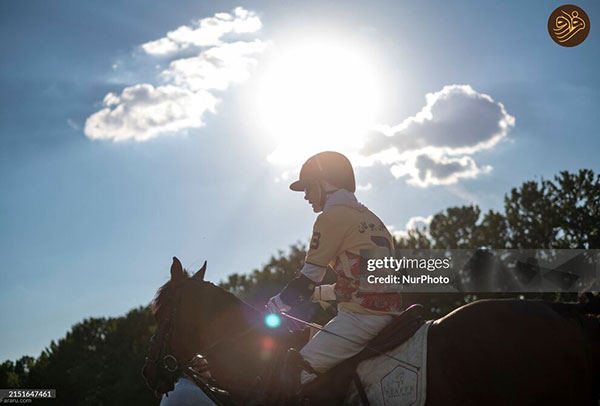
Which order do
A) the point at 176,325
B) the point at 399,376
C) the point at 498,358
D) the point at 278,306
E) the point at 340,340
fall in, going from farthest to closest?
the point at 176,325 < the point at 278,306 < the point at 340,340 < the point at 399,376 < the point at 498,358

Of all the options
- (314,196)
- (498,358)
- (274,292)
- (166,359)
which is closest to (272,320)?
(166,359)

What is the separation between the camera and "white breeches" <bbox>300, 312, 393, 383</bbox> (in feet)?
20.0

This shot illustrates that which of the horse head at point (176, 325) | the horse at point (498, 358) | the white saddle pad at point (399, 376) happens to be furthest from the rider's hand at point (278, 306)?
the white saddle pad at point (399, 376)

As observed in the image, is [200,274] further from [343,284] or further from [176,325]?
[343,284]

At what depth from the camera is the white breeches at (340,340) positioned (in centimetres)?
609

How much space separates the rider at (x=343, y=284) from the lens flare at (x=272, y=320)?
0.14m

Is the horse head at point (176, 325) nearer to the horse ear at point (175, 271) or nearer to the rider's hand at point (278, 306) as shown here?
the horse ear at point (175, 271)

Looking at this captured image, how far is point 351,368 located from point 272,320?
3.50 feet

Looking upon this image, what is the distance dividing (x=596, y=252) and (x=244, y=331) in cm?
3247

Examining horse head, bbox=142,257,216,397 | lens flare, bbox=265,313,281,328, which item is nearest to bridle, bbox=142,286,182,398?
horse head, bbox=142,257,216,397

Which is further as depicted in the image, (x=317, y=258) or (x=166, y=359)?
(x=166, y=359)

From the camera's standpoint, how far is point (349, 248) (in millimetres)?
6457

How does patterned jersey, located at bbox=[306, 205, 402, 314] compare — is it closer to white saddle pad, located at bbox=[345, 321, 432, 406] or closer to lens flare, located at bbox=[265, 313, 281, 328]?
white saddle pad, located at bbox=[345, 321, 432, 406]

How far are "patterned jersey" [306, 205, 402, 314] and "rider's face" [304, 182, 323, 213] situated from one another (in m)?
0.50
